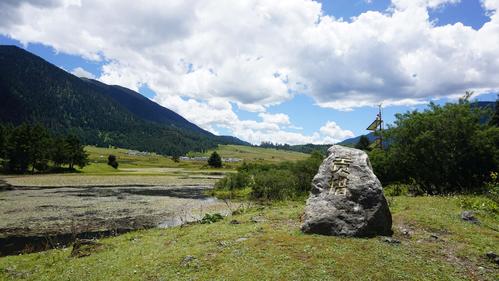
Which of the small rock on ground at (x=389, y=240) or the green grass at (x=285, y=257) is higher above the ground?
the small rock on ground at (x=389, y=240)

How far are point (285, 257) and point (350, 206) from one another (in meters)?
5.07

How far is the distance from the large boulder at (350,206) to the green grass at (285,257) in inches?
28.8

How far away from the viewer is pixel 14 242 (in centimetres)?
2548

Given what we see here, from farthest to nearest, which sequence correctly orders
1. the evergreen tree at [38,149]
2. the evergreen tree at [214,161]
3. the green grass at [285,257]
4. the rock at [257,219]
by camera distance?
1. the evergreen tree at [214,161]
2. the evergreen tree at [38,149]
3. the rock at [257,219]
4. the green grass at [285,257]

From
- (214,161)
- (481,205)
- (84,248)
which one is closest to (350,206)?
(481,205)

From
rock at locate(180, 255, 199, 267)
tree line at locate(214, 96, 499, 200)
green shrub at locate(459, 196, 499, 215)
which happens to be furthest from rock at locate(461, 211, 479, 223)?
rock at locate(180, 255, 199, 267)

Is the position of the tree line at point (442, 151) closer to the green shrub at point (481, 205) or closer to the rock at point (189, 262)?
the green shrub at point (481, 205)

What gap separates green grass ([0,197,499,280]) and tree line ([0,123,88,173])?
9655 cm

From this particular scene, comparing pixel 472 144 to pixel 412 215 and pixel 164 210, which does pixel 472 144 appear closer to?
pixel 412 215

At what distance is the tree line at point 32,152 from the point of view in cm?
10069

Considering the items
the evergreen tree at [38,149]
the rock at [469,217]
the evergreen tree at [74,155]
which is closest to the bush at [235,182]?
the rock at [469,217]

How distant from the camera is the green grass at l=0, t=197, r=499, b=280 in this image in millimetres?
13672

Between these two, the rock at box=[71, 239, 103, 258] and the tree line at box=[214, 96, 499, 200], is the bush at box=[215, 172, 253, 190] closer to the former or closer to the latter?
the tree line at box=[214, 96, 499, 200]

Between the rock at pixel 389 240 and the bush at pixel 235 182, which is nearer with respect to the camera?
the rock at pixel 389 240
